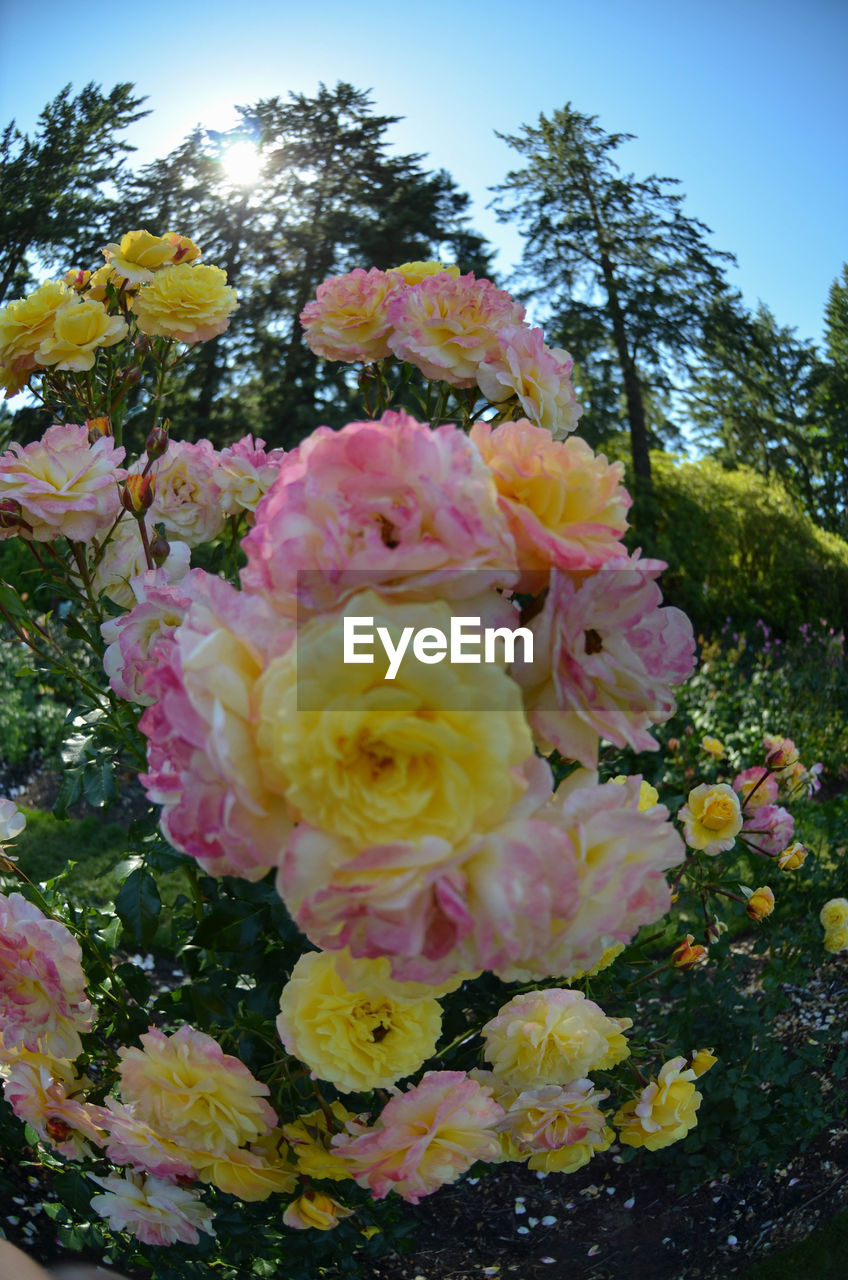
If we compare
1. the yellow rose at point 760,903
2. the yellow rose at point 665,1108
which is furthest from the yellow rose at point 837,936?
the yellow rose at point 665,1108

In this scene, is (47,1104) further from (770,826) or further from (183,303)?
(770,826)

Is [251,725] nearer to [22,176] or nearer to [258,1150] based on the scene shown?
[258,1150]

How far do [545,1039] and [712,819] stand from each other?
0.70 meters

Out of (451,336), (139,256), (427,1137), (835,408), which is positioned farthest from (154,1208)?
(835,408)

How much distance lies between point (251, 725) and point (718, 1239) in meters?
2.07

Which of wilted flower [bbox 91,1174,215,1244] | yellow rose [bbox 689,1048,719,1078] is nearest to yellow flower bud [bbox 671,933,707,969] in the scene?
yellow rose [bbox 689,1048,719,1078]

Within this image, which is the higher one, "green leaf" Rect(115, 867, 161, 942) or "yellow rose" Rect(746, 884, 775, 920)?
"green leaf" Rect(115, 867, 161, 942)

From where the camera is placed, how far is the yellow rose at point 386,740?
1.65ft

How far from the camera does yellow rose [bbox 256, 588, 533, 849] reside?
1.65 feet

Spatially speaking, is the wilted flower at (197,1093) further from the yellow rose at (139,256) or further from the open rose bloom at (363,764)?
the yellow rose at (139,256)

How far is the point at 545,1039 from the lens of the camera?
3.66ft

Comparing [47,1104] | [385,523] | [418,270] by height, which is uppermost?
[418,270]

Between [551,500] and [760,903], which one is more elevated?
[551,500]

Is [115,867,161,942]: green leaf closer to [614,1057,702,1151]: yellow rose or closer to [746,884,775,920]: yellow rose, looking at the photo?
[614,1057,702,1151]: yellow rose
